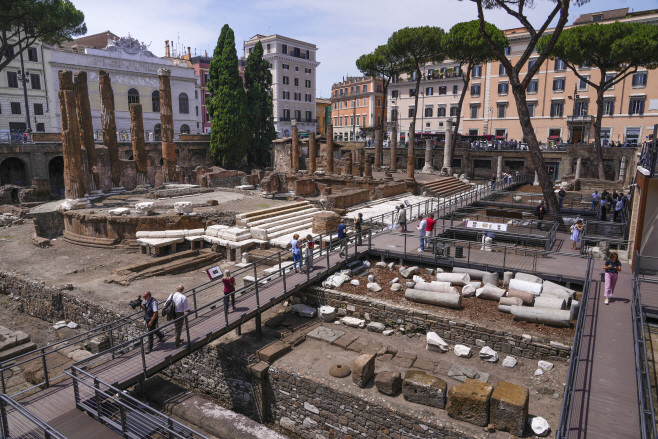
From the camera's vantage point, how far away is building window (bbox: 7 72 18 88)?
3906 centimetres

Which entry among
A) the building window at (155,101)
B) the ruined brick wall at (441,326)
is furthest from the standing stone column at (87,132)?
the building window at (155,101)

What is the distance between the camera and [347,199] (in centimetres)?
2517

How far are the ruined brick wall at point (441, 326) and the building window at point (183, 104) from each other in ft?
139

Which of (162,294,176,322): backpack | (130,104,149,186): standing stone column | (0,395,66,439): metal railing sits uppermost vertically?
(130,104,149,186): standing stone column

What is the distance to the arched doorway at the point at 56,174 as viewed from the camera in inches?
1455

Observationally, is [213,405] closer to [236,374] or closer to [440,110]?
[236,374]

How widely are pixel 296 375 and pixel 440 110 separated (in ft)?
166

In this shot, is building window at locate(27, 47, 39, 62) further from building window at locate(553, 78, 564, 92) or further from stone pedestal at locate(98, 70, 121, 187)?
building window at locate(553, 78, 564, 92)

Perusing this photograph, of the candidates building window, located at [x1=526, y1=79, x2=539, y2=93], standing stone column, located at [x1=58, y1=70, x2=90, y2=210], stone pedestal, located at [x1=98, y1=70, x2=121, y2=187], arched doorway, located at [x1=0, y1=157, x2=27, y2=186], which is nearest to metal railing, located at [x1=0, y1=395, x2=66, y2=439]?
standing stone column, located at [x1=58, y1=70, x2=90, y2=210]

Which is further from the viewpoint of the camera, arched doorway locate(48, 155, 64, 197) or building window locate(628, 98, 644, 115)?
building window locate(628, 98, 644, 115)

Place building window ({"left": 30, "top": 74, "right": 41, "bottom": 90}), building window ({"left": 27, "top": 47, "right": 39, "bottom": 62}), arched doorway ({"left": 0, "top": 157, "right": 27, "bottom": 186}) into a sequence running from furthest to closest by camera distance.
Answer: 1. building window ({"left": 30, "top": 74, "right": 41, "bottom": 90})
2. building window ({"left": 27, "top": 47, "right": 39, "bottom": 62})
3. arched doorway ({"left": 0, "top": 157, "right": 27, "bottom": 186})

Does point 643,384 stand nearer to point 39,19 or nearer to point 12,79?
point 39,19

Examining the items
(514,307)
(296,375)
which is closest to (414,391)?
(296,375)

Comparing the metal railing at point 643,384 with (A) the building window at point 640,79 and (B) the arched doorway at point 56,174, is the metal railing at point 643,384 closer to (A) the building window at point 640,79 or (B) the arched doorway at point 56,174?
(A) the building window at point 640,79
